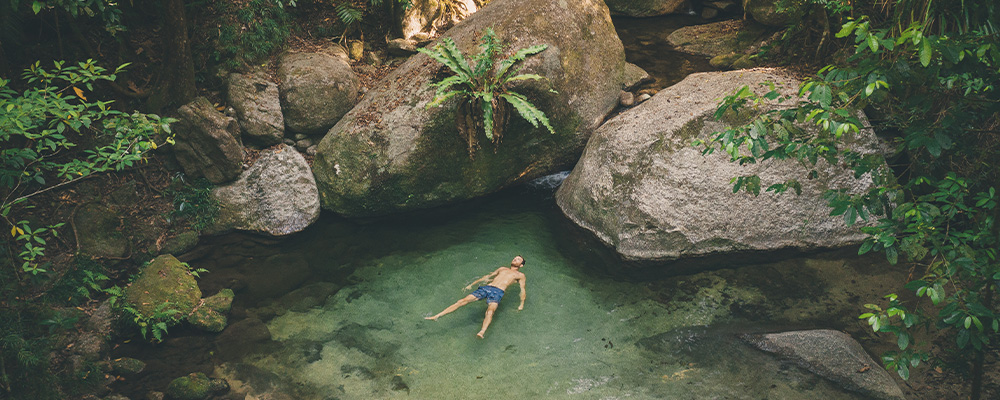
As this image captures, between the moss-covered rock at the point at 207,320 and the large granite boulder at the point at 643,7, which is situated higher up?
the large granite boulder at the point at 643,7

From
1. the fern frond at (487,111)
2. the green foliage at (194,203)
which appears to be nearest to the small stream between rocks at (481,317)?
the green foliage at (194,203)

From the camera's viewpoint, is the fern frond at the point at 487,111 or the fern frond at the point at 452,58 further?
the fern frond at the point at 452,58

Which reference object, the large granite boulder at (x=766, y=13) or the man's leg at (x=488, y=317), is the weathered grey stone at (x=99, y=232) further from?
the large granite boulder at (x=766, y=13)

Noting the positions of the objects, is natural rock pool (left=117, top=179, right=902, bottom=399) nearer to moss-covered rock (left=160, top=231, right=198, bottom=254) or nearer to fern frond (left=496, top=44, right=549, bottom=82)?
moss-covered rock (left=160, top=231, right=198, bottom=254)

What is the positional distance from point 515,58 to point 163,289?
5509 millimetres

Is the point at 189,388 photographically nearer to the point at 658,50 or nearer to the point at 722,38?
the point at 658,50

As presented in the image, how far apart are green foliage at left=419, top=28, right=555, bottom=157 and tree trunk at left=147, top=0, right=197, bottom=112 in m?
3.58

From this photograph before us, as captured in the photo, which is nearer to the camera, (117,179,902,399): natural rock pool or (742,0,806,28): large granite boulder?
(117,179,902,399): natural rock pool

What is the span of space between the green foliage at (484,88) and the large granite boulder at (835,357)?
154 inches

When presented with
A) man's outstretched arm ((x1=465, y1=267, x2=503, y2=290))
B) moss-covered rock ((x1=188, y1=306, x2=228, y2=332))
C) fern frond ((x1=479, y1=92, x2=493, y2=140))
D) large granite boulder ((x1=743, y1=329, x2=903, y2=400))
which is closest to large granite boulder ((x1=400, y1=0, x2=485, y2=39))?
fern frond ((x1=479, y1=92, x2=493, y2=140))

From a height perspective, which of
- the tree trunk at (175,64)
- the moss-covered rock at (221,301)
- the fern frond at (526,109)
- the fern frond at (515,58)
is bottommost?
the moss-covered rock at (221,301)

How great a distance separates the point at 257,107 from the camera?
28.6 feet

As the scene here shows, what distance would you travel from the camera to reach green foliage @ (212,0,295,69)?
29.0 ft

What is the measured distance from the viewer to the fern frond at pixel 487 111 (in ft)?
25.4
